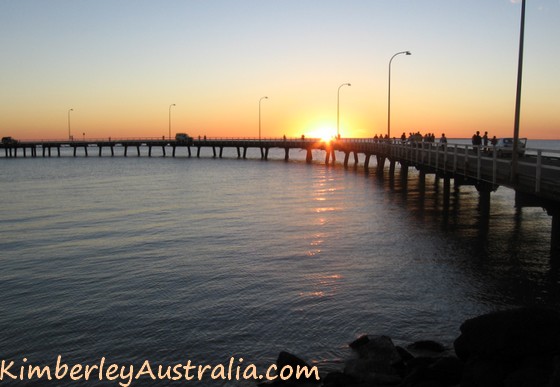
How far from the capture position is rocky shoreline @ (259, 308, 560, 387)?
702 cm

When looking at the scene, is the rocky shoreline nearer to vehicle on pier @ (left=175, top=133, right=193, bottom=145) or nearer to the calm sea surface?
the calm sea surface

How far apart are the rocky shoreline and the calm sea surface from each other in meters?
0.81

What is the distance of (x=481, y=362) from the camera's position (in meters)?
7.36

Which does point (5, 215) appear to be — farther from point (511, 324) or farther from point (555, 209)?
point (511, 324)

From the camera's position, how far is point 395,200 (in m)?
32.0

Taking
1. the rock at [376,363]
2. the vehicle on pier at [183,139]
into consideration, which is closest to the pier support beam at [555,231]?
the rock at [376,363]

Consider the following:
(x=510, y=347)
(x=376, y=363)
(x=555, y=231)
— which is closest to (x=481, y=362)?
(x=510, y=347)

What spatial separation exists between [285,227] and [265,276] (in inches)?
329

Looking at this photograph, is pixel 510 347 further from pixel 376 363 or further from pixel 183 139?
pixel 183 139

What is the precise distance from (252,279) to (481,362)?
710 centimetres

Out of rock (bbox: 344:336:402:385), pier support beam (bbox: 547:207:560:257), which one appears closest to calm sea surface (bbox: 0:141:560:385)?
pier support beam (bbox: 547:207:560:257)

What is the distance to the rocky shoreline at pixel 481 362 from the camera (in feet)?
23.0

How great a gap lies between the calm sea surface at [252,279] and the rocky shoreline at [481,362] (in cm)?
81

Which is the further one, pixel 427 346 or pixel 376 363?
pixel 427 346
